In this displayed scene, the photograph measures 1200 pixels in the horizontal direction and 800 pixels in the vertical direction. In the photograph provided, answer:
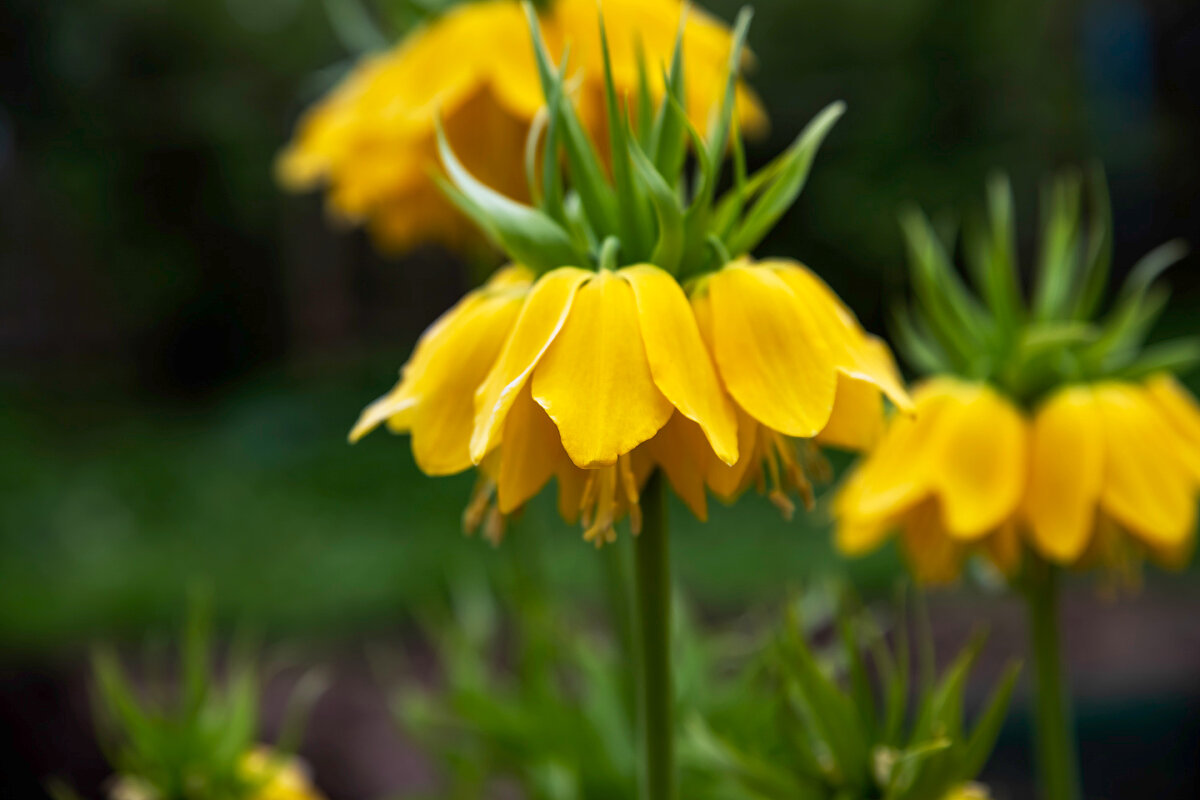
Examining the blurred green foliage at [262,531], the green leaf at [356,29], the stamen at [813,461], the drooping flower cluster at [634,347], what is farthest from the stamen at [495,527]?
the blurred green foliage at [262,531]

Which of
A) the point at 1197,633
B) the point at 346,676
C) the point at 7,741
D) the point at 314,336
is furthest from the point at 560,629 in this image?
the point at 314,336

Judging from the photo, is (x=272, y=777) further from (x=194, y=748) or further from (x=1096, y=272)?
(x=1096, y=272)

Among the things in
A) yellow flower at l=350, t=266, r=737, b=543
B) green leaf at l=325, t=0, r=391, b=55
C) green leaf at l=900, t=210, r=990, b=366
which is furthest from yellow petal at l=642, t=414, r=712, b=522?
green leaf at l=325, t=0, r=391, b=55

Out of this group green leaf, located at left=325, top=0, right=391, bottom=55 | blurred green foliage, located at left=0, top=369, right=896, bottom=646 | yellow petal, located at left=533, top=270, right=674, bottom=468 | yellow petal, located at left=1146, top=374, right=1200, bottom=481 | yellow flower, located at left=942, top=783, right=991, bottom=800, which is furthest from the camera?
blurred green foliage, located at left=0, top=369, right=896, bottom=646

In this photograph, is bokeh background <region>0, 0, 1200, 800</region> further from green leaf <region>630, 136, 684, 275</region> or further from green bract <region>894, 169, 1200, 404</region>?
green leaf <region>630, 136, 684, 275</region>

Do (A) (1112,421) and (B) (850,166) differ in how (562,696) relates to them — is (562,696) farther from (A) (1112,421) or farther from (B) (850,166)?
(B) (850,166)

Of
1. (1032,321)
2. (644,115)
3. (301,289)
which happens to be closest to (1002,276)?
(1032,321)
